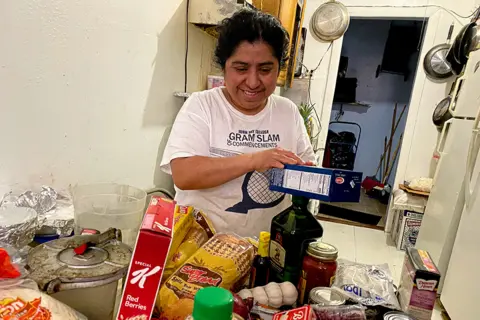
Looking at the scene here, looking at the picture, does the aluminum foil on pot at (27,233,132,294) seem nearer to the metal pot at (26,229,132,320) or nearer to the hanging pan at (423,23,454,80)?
the metal pot at (26,229,132,320)

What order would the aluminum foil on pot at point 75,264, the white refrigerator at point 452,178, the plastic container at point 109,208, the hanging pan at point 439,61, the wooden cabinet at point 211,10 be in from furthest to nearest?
1. the hanging pan at point 439,61
2. the white refrigerator at point 452,178
3. the wooden cabinet at point 211,10
4. the plastic container at point 109,208
5. the aluminum foil on pot at point 75,264

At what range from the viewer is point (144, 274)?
0.43 meters

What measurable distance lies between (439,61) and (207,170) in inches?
119

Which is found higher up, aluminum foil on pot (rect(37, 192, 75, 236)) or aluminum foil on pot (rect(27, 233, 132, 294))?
aluminum foil on pot (rect(27, 233, 132, 294))

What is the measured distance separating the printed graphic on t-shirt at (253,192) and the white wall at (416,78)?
2587mm

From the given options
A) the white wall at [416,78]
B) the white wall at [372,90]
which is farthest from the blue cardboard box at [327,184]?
the white wall at [372,90]

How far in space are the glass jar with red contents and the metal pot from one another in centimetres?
31

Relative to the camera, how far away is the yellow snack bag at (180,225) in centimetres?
59

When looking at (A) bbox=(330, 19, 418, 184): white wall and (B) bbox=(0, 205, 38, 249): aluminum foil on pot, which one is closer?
(B) bbox=(0, 205, 38, 249): aluminum foil on pot

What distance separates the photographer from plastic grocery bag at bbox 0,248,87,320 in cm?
39

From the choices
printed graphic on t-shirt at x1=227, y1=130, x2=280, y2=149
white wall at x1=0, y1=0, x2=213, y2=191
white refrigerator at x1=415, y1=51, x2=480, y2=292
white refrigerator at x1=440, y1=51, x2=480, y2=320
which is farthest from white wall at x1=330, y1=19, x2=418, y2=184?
printed graphic on t-shirt at x1=227, y1=130, x2=280, y2=149

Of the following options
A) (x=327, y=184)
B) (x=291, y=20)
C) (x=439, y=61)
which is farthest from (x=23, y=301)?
(x=439, y=61)

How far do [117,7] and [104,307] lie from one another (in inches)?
43.7

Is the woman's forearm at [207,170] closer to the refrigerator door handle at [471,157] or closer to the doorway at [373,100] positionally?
the refrigerator door handle at [471,157]
